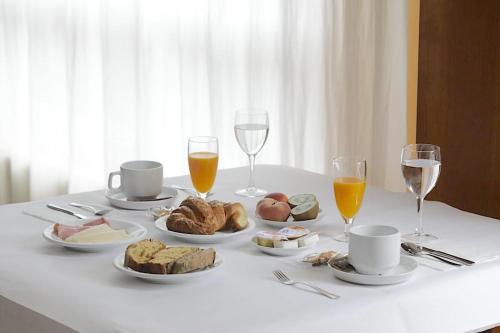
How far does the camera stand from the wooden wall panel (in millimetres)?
3014

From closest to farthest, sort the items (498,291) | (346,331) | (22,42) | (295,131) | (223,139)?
(346,331), (498,291), (22,42), (223,139), (295,131)

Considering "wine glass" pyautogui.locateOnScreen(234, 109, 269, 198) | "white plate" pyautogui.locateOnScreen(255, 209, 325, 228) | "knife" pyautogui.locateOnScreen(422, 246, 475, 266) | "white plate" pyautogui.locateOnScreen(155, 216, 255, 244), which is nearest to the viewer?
Result: "knife" pyautogui.locateOnScreen(422, 246, 475, 266)

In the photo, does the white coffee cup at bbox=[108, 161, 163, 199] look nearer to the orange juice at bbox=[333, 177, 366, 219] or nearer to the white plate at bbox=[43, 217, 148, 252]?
the white plate at bbox=[43, 217, 148, 252]

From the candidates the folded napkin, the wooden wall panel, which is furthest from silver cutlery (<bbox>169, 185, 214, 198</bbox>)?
the wooden wall panel

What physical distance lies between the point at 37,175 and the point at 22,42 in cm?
51

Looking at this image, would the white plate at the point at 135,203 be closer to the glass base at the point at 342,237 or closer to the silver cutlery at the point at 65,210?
the silver cutlery at the point at 65,210

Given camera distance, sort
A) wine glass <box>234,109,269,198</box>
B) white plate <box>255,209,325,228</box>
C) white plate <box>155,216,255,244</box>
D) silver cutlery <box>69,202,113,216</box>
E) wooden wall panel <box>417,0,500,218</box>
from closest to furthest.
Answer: white plate <box>155,216,255,244</box> < white plate <box>255,209,325,228</box> < silver cutlery <box>69,202,113,216</box> < wine glass <box>234,109,269,198</box> < wooden wall panel <box>417,0,500,218</box>

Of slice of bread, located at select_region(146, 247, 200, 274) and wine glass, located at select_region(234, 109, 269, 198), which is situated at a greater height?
wine glass, located at select_region(234, 109, 269, 198)

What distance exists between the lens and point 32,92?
333 cm

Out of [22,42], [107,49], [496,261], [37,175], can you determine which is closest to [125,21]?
[107,49]

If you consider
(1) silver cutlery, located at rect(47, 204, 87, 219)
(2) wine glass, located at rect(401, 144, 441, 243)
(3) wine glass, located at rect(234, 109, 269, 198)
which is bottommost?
(1) silver cutlery, located at rect(47, 204, 87, 219)

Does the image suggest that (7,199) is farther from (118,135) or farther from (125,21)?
(125,21)

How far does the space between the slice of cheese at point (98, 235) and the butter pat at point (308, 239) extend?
34 cm

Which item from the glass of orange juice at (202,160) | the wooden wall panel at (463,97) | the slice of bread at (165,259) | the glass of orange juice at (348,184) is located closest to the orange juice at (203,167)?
the glass of orange juice at (202,160)
